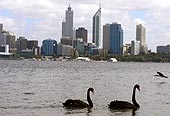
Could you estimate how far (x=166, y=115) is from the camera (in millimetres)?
28594

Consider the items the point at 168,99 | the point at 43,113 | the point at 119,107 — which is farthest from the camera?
the point at 168,99

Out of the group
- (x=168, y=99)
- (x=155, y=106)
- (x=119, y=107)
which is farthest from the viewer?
(x=168, y=99)

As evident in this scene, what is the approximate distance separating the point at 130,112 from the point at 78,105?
11.3 ft

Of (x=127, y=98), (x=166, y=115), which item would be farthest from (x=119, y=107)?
(x=127, y=98)

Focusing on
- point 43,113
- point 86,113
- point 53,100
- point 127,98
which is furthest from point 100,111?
point 127,98

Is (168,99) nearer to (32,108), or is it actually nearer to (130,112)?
(130,112)

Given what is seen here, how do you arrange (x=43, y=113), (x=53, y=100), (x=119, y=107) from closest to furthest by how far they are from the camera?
(x=43, y=113) → (x=119, y=107) → (x=53, y=100)

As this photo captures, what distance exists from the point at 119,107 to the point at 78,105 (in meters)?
2.64

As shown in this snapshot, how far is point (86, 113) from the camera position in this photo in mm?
28891

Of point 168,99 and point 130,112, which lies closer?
point 130,112

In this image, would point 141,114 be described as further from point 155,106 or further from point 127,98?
point 127,98

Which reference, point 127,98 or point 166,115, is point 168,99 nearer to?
point 127,98

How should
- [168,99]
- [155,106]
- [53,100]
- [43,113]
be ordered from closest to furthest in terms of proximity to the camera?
[43,113]
[155,106]
[53,100]
[168,99]

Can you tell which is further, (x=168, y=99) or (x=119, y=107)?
(x=168, y=99)
